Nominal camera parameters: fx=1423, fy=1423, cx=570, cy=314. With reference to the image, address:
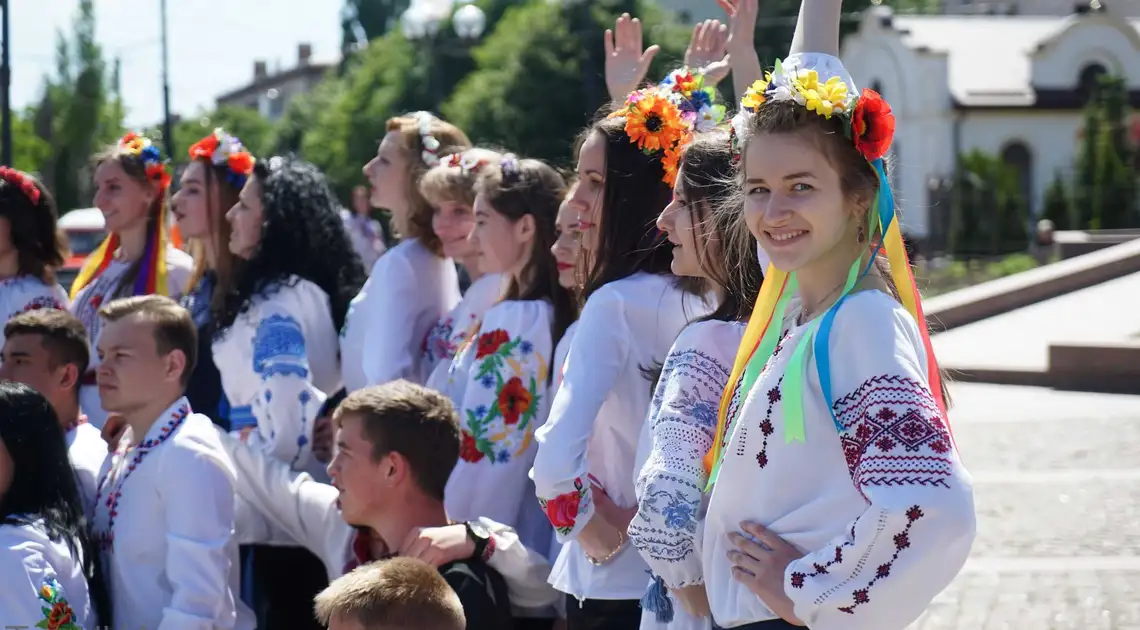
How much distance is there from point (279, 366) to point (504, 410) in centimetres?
120

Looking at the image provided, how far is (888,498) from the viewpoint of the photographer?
7.25 feet

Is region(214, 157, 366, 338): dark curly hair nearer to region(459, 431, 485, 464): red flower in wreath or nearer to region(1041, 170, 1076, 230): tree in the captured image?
region(459, 431, 485, 464): red flower in wreath

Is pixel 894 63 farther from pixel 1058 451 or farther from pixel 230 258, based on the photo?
pixel 230 258

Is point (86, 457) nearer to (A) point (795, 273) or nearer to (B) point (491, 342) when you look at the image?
(B) point (491, 342)

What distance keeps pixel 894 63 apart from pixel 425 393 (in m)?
48.7

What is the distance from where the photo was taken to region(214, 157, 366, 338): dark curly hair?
17.6 ft

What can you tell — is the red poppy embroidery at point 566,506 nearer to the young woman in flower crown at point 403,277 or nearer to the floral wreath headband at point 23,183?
the young woman in flower crown at point 403,277

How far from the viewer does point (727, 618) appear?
8.28ft

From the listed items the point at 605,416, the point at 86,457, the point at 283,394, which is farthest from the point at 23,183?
the point at 605,416

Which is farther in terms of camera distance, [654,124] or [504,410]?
[504,410]

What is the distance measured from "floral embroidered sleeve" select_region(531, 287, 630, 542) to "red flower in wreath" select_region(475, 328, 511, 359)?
0.82 metres

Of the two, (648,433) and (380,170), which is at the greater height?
(380,170)

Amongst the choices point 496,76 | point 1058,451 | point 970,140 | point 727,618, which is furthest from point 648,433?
point 970,140

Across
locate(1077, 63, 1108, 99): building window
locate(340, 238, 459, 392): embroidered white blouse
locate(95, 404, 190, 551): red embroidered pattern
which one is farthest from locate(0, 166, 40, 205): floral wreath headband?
locate(1077, 63, 1108, 99): building window
